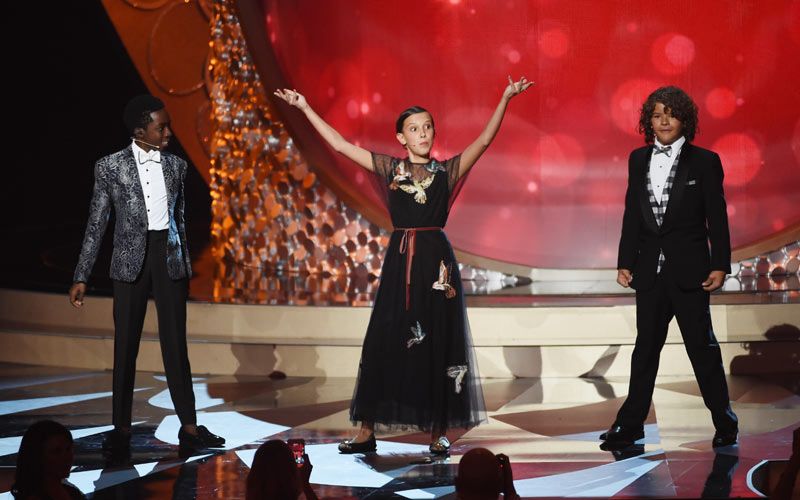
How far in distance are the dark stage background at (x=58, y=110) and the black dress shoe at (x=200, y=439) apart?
6.07 meters

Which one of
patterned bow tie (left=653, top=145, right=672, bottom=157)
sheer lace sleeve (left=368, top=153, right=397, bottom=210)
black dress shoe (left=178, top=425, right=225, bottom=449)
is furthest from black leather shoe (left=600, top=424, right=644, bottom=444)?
black dress shoe (left=178, top=425, right=225, bottom=449)

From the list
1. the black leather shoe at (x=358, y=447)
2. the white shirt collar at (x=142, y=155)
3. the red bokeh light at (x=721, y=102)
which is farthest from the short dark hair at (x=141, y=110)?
the red bokeh light at (x=721, y=102)

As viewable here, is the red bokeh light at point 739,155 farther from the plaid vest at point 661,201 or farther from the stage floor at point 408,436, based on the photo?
the plaid vest at point 661,201

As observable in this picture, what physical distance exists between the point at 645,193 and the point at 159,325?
1833mm

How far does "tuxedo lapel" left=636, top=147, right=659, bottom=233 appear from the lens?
4.27 m

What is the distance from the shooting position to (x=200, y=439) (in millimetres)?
4340

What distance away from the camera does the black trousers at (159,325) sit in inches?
169

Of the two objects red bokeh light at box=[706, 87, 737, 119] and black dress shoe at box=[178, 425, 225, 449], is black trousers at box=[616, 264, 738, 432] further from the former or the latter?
red bokeh light at box=[706, 87, 737, 119]

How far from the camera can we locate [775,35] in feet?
20.8

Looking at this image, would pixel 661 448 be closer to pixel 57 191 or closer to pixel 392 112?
pixel 392 112

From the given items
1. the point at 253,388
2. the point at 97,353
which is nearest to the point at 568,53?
the point at 253,388

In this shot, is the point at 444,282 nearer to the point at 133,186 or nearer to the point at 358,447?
the point at 358,447

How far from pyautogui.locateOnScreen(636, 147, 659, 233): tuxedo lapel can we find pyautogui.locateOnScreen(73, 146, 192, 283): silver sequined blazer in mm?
1659

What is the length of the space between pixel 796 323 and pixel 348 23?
9.59ft
